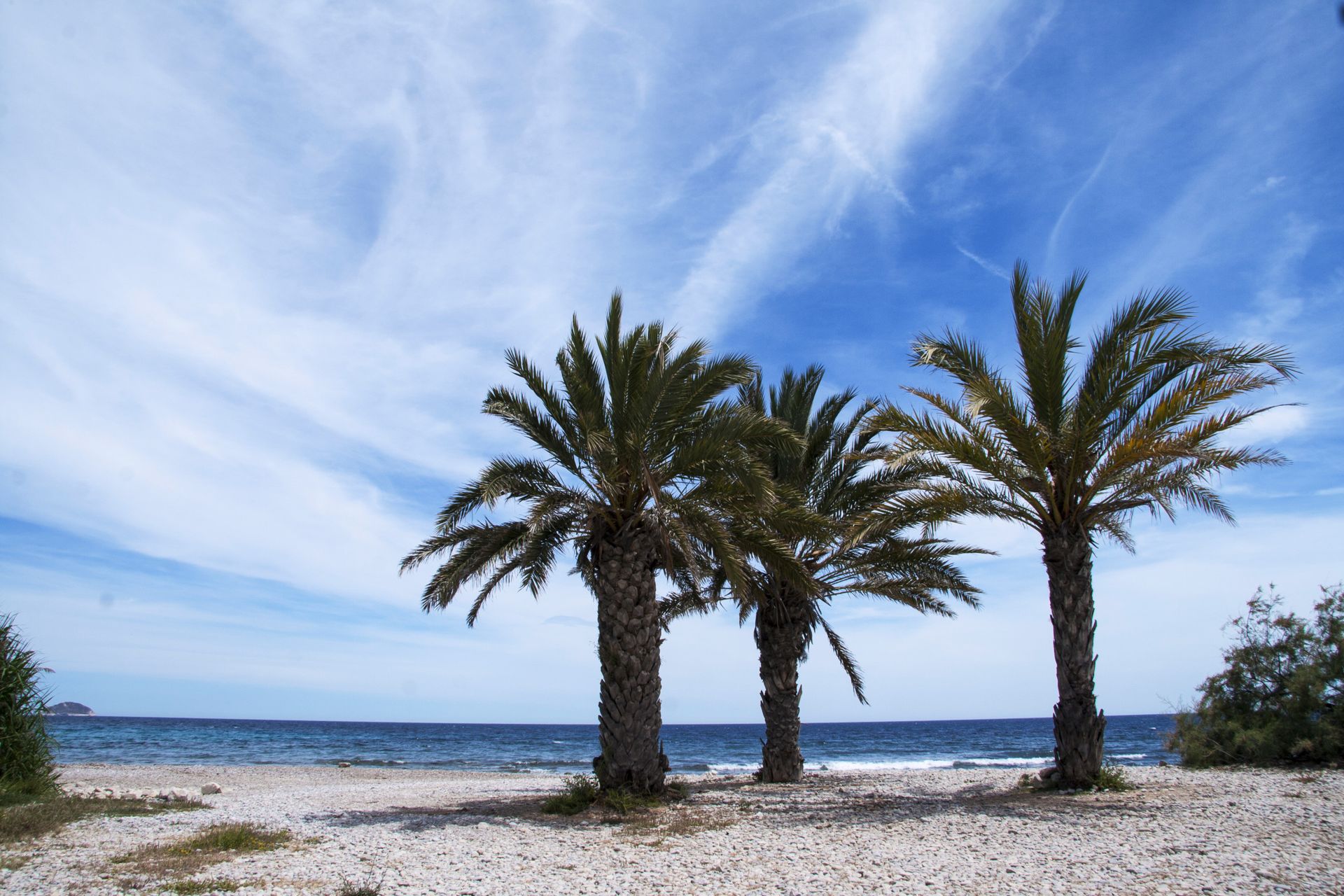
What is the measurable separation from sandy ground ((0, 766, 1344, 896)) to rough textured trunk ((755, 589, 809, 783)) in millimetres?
2759

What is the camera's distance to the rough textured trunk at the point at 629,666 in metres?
12.3

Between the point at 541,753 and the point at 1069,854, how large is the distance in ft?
149

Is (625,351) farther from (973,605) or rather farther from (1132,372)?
(973,605)

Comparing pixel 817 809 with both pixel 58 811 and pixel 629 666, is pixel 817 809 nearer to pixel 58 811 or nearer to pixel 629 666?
pixel 629 666

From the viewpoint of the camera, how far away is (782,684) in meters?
16.8

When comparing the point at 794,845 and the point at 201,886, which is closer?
the point at 201,886

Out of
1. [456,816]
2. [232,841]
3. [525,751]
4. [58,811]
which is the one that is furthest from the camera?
[525,751]

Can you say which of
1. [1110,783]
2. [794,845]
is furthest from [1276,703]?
[794,845]

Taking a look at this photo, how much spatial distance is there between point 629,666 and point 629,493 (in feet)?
8.72

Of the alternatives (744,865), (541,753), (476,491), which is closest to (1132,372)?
(744,865)

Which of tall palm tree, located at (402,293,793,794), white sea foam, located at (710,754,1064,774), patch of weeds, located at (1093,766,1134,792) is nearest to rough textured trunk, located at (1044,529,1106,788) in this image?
patch of weeds, located at (1093,766,1134,792)

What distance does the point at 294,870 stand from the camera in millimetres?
7742

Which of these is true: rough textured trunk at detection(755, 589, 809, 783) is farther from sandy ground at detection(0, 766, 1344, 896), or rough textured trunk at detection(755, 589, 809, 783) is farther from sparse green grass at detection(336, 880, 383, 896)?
sparse green grass at detection(336, 880, 383, 896)

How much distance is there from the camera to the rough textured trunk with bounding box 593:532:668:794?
12328 millimetres
